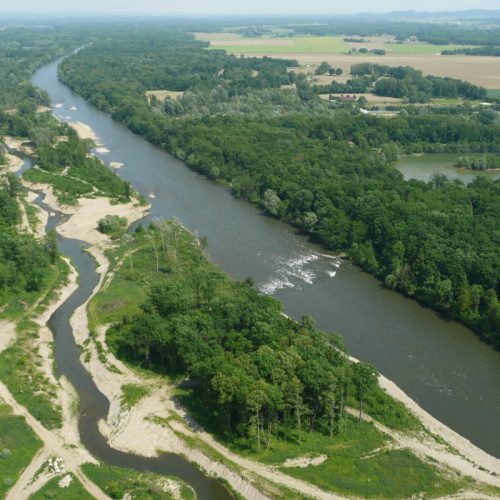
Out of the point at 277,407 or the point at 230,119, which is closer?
the point at 277,407

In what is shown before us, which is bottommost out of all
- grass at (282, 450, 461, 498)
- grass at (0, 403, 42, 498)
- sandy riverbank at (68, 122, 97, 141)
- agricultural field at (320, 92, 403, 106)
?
grass at (282, 450, 461, 498)

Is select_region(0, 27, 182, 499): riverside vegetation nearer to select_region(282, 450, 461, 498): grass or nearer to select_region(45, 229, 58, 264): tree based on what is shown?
select_region(45, 229, 58, 264): tree

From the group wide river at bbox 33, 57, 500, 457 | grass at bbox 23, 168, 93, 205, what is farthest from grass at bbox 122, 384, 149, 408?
grass at bbox 23, 168, 93, 205

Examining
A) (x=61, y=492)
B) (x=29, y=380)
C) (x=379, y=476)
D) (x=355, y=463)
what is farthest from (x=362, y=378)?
(x=29, y=380)

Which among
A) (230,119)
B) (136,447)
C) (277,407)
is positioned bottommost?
(136,447)

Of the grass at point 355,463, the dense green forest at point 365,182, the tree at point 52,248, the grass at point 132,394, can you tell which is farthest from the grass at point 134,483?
the tree at point 52,248

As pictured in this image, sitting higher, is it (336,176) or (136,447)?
(336,176)

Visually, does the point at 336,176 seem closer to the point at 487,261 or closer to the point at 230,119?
the point at 487,261

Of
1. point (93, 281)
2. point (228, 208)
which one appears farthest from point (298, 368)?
point (228, 208)
